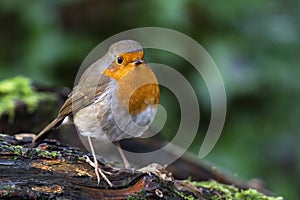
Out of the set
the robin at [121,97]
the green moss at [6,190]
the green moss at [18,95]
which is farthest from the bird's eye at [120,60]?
the green moss at [18,95]

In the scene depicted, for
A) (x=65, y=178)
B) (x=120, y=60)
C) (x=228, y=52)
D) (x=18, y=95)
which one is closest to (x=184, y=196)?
(x=65, y=178)

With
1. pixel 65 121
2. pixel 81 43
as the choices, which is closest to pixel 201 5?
pixel 81 43

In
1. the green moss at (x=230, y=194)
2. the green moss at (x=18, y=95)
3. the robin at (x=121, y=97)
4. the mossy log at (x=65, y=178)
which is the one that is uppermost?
the green moss at (x=18, y=95)

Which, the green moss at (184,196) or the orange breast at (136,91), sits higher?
the orange breast at (136,91)

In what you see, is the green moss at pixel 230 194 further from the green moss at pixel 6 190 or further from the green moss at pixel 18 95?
the green moss at pixel 18 95

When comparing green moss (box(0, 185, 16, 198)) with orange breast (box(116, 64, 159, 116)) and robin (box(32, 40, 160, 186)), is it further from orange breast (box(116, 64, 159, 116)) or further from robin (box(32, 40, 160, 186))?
orange breast (box(116, 64, 159, 116))

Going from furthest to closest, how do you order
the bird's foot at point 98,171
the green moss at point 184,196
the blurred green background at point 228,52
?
the blurred green background at point 228,52, the green moss at point 184,196, the bird's foot at point 98,171

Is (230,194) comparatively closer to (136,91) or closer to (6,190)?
(136,91)
